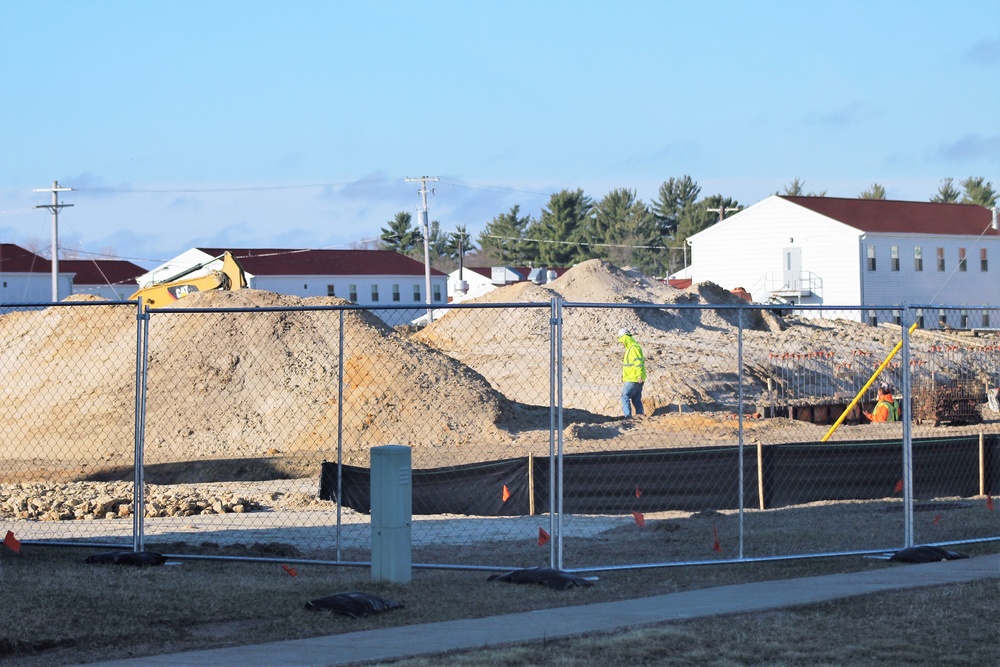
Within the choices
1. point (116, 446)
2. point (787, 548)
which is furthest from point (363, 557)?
point (116, 446)

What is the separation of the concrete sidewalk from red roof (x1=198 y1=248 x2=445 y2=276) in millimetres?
62163

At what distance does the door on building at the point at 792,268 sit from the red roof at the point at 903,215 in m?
2.14

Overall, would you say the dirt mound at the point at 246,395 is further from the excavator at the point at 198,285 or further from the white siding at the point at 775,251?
the white siding at the point at 775,251

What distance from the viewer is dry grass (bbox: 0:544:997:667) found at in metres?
7.39

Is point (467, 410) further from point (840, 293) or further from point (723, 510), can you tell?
point (840, 293)

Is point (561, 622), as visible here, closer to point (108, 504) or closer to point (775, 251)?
point (108, 504)

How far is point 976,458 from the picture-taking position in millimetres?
15812

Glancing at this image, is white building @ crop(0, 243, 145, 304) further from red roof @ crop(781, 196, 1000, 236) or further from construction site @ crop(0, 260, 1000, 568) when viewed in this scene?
red roof @ crop(781, 196, 1000, 236)

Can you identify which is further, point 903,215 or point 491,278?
point 491,278

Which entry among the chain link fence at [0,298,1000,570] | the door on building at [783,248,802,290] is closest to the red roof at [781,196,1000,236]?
the door on building at [783,248,802,290]

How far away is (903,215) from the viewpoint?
5784cm

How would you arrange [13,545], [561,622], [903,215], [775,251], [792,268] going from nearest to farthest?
[561,622] → [13,545] → [792,268] → [903,215] → [775,251]

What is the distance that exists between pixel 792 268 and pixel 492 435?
1427 inches

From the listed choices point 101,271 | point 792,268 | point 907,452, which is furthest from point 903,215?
point 907,452
